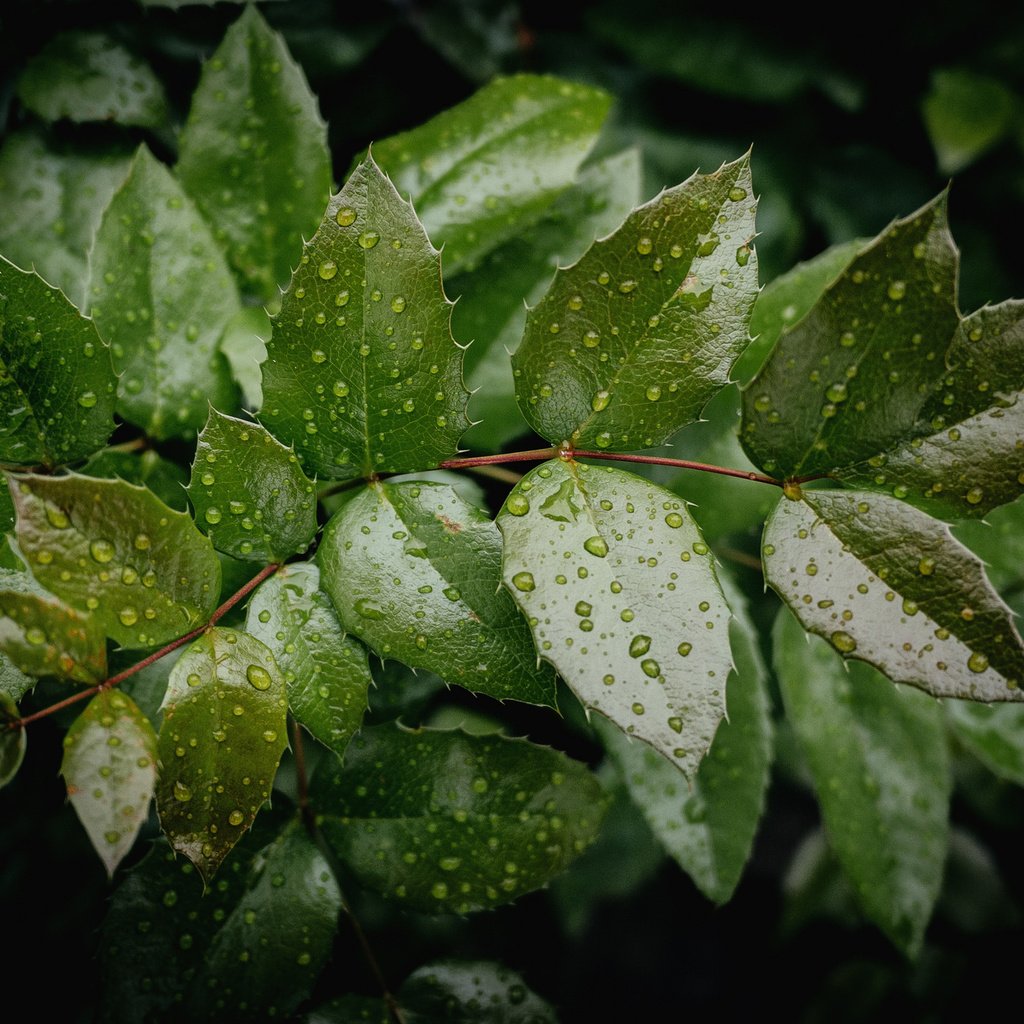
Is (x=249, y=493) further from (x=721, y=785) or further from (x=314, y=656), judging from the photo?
(x=721, y=785)

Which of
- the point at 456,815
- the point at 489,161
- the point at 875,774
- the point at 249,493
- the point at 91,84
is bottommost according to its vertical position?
the point at 875,774

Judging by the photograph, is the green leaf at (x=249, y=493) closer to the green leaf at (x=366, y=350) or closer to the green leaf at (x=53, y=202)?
the green leaf at (x=366, y=350)

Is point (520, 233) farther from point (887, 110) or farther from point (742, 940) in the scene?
point (742, 940)

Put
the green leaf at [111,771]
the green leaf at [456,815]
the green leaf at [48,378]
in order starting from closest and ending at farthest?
the green leaf at [111,771]
the green leaf at [48,378]
the green leaf at [456,815]

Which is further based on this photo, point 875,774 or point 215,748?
point 875,774

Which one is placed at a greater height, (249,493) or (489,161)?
(489,161)

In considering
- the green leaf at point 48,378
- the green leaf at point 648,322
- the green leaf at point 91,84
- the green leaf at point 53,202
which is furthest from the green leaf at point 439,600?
the green leaf at point 91,84

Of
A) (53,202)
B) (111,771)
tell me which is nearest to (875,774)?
(111,771)
